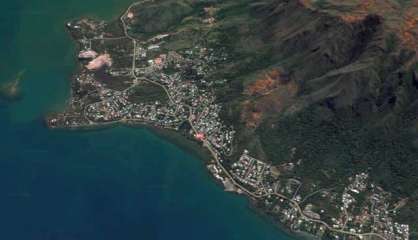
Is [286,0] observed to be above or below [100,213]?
above

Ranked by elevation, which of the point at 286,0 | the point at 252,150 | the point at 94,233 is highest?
the point at 286,0

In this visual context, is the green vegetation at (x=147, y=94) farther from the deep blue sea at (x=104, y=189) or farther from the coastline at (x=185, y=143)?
the deep blue sea at (x=104, y=189)

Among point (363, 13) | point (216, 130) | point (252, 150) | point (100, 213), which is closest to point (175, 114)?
point (216, 130)

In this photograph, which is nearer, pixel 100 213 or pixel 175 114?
pixel 100 213

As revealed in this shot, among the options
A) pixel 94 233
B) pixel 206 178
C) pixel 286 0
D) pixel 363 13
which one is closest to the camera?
pixel 94 233

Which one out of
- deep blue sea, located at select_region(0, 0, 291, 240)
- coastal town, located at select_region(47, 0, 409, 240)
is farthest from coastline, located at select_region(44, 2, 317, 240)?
deep blue sea, located at select_region(0, 0, 291, 240)

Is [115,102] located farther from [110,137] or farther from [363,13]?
[363,13]

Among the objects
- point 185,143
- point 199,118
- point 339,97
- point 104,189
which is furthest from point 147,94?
point 339,97

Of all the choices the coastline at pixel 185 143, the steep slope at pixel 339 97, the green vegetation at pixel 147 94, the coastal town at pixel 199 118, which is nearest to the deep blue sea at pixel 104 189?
the coastline at pixel 185 143

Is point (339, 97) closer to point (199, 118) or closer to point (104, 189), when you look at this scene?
point (199, 118)
